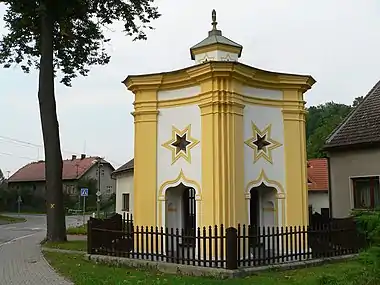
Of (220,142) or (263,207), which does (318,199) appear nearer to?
(263,207)

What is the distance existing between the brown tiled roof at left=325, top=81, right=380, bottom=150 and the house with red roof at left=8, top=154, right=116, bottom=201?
151 feet

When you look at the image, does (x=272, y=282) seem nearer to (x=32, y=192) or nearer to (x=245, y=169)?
(x=245, y=169)

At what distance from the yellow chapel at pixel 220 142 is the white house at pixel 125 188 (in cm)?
2091

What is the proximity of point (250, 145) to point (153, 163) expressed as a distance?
8.64 feet

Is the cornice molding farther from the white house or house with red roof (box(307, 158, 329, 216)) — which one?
the white house

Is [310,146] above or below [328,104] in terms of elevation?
below

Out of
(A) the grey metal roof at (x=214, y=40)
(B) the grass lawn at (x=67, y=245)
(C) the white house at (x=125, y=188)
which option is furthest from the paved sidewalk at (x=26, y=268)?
(C) the white house at (x=125, y=188)

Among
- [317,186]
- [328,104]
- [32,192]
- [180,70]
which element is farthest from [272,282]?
[328,104]

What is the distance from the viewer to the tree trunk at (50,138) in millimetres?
19438

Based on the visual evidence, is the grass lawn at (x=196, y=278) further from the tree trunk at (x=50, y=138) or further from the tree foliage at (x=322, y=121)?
the tree foliage at (x=322, y=121)

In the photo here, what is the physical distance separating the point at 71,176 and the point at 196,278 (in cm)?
5813

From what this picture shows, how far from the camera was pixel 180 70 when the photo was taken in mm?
13055

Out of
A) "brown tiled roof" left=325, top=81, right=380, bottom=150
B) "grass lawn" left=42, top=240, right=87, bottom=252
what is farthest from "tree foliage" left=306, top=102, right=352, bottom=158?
"grass lawn" left=42, top=240, right=87, bottom=252

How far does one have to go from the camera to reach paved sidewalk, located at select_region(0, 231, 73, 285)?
10.8m
